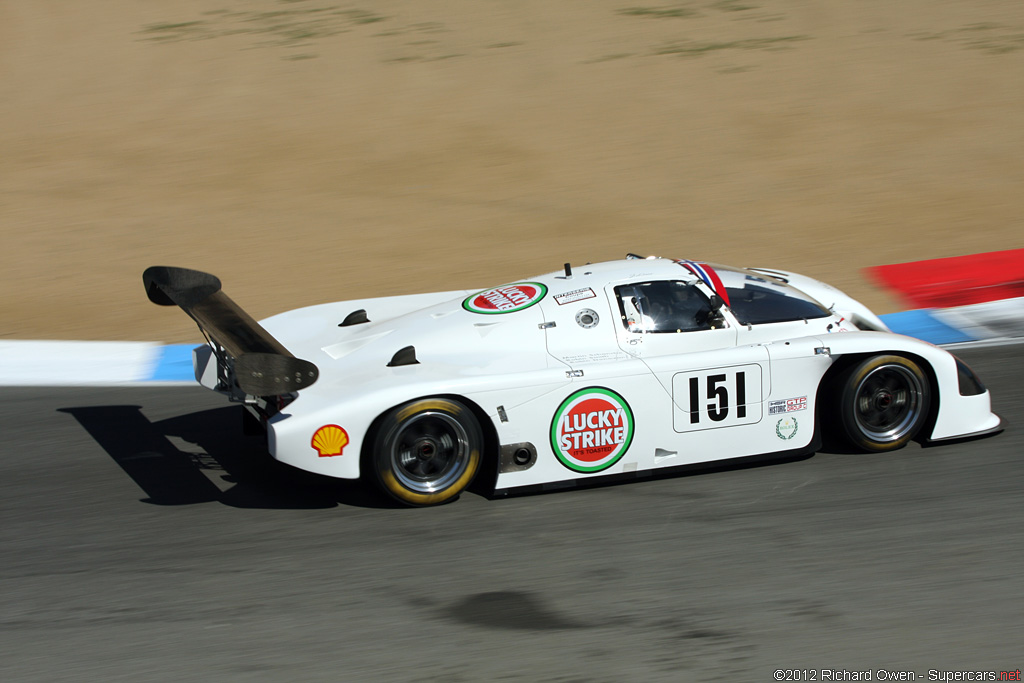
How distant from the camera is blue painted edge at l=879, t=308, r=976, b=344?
8297 millimetres

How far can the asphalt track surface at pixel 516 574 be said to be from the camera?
4.01 m

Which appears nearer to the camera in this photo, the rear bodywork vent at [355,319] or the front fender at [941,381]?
the front fender at [941,381]

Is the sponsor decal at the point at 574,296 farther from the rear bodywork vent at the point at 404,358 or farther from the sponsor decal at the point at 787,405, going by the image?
the sponsor decal at the point at 787,405

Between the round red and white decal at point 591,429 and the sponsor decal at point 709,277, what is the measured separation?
0.97 metres

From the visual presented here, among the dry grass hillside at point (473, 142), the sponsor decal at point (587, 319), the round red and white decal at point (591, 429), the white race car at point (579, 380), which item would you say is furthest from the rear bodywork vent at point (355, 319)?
the dry grass hillside at point (473, 142)

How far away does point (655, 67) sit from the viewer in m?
17.5

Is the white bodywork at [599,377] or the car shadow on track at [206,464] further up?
the white bodywork at [599,377]

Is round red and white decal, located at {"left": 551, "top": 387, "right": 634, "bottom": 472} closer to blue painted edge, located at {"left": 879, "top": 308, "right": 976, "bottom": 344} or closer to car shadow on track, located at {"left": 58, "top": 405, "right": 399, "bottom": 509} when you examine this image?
car shadow on track, located at {"left": 58, "top": 405, "right": 399, "bottom": 509}

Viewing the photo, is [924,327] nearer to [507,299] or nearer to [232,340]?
[507,299]

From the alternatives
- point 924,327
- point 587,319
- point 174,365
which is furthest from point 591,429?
point 924,327

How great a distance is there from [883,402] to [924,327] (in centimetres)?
311

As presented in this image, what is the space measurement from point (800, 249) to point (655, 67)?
7.46 m

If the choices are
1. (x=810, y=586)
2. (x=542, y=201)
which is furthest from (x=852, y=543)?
(x=542, y=201)

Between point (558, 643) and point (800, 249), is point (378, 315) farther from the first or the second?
point (800, 249)
